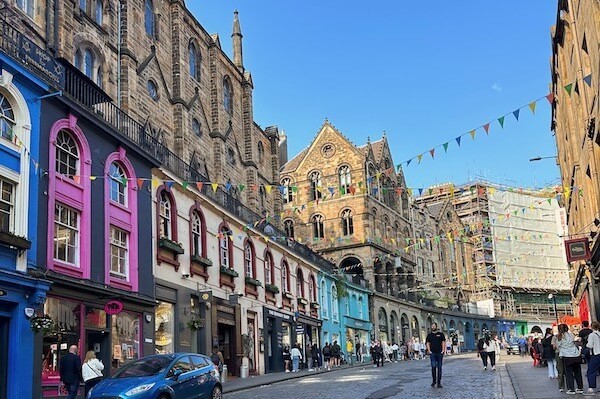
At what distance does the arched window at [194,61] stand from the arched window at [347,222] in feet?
83.4

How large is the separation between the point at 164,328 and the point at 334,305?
84.0ft

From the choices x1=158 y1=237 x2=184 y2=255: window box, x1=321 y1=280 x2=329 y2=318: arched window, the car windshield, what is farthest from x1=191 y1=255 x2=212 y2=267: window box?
x1=321 y1=280 x2=329 y2=318: arched window

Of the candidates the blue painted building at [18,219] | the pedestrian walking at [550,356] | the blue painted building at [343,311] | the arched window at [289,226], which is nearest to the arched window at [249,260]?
the blue painted building at [343,311]

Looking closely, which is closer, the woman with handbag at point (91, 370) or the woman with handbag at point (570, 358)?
the woman with handbag at point (570, 358)

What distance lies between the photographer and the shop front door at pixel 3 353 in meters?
16.0

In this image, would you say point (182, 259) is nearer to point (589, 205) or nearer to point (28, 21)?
point (28, 21)

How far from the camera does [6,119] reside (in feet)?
56.3

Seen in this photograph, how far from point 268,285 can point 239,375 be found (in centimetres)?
633

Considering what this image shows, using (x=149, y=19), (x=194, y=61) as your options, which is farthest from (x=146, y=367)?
(x=194, y=61)

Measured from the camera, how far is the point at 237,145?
4347cm

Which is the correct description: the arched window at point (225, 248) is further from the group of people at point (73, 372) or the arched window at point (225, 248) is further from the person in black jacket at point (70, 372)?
the person in black jacket at point (70, 372)

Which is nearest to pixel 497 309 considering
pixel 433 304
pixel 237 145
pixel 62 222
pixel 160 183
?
pixel 433 304

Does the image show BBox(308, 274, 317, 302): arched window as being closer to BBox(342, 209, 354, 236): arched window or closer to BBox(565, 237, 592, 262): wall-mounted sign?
BBox(342, 209, 354, 236): arched window

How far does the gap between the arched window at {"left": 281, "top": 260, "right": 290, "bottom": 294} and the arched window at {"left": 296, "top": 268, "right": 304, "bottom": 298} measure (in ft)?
5.32
